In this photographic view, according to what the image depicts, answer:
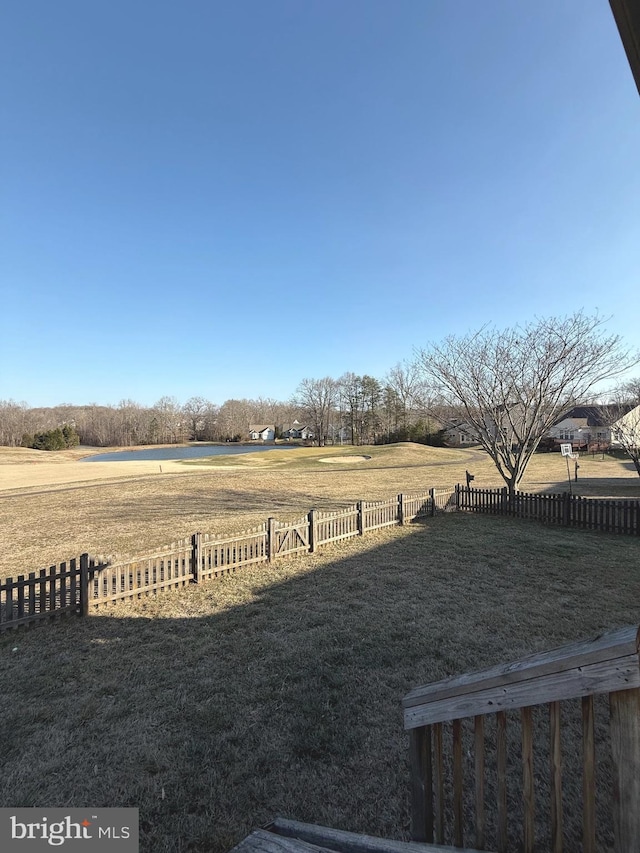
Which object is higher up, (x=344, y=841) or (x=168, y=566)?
(x=344, y=841)

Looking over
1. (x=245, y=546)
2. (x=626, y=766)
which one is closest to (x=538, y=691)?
(x=626, y=766)

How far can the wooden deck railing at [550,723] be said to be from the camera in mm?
1384

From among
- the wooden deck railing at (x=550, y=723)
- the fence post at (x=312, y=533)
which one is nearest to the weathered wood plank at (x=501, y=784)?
the wooden deck railing at (x=550, y=723)

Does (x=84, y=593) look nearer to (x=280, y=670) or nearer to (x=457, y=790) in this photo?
(x=280, y=670)

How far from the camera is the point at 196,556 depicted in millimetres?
7711

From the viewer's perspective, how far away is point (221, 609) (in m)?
6.49

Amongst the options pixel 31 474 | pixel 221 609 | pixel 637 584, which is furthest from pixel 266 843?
pixel 31 474

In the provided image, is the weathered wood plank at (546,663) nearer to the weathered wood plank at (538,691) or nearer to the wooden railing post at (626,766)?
the weathered wood plank at (538,691)

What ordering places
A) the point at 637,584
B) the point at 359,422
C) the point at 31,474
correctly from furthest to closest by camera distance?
the point at 359,422
the point at 31,474
the point at 637,584

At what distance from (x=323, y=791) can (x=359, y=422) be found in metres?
65.6

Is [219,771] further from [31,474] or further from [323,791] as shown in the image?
[31,474]

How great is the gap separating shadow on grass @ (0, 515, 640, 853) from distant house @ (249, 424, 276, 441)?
96226mm

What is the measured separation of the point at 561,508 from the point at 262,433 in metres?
97.9

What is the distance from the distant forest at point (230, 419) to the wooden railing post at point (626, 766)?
49.7 meters
